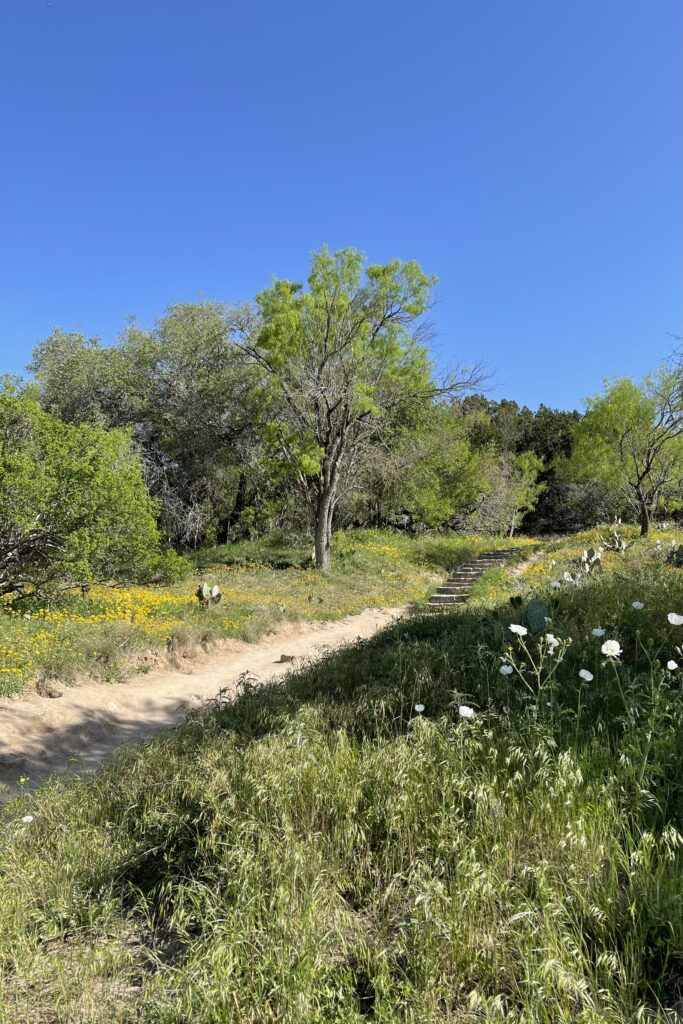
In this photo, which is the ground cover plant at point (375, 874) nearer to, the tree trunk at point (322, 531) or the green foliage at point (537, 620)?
the green foliage at point (537, 620)

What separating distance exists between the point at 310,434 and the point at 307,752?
48.3ft

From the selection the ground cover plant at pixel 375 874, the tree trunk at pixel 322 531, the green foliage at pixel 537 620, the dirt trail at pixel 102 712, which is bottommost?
the dirt trail at pixel 102 712

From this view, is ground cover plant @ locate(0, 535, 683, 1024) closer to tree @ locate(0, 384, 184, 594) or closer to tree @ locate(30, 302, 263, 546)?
tree @ locate(0, 384, 184, 594)

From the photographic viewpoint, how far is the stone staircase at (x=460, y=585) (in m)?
12.9

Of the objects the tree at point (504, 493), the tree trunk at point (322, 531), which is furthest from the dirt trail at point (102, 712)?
the tree at point (504, 493)

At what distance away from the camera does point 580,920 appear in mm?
1915

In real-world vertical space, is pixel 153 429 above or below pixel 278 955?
above

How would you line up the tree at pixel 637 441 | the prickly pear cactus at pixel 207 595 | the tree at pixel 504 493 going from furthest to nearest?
the tree at pixel 504 493 < the tree at pixel 637 441 < the prickly pear cactus at pixel 207 595

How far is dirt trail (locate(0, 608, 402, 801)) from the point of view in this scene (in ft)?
18.0

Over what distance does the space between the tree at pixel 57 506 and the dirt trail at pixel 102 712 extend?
124 inches

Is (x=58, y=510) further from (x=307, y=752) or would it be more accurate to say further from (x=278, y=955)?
(x=278, y=955)

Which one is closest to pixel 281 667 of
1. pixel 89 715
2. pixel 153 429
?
pixel 89 715

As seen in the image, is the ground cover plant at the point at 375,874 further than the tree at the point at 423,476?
No

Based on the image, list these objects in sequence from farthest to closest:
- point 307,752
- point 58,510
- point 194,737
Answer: point 58,510 → point 194,737 → point 307,752
